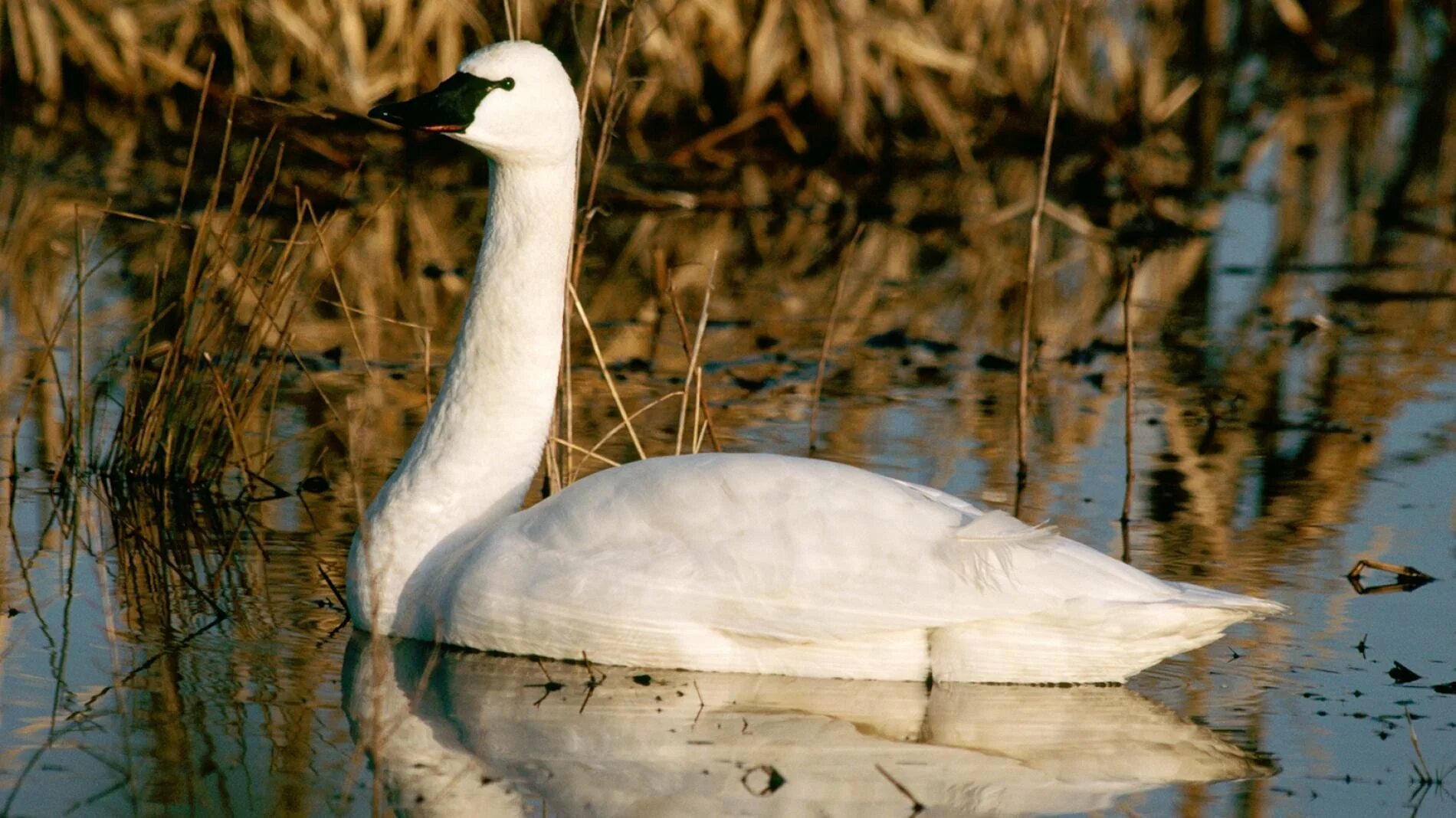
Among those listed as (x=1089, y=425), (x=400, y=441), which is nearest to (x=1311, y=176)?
(x=1089, y=425)

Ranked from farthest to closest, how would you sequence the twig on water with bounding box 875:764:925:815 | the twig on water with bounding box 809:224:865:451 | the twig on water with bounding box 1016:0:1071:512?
the twig on water with bounding box 809:224:865:451, the twig on water with bounding box 1016:0:1071:512, the twig on water with bounding box 875:764:925:815

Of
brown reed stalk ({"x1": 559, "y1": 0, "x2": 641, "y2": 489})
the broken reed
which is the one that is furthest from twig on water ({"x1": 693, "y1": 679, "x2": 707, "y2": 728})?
the broken reed

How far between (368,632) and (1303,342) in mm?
6268

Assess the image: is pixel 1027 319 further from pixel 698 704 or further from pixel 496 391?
pixel 698 704

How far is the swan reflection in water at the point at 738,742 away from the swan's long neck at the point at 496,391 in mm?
360

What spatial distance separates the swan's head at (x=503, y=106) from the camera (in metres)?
5.36

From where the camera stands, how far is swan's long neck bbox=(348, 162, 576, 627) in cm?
565

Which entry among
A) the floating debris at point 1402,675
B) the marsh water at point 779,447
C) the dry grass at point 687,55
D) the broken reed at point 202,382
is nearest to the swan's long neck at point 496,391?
the marsh water at point 779,447

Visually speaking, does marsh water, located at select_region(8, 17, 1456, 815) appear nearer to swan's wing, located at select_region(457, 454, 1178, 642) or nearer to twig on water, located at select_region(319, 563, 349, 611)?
twig on water, located at select_region(319, 563, 349, 611)

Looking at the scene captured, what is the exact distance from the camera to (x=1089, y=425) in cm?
864

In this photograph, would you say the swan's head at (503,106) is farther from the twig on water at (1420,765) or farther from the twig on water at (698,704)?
the twig on water at (1420,765)

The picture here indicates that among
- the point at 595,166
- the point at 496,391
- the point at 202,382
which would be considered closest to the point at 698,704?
the point at 496,391

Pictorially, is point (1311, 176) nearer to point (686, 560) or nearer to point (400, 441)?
point (400, 441)

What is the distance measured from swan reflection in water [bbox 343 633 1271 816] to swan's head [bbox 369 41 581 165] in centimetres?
135
